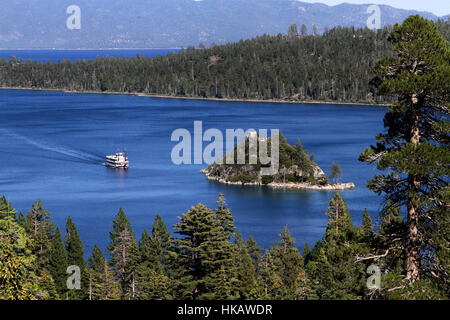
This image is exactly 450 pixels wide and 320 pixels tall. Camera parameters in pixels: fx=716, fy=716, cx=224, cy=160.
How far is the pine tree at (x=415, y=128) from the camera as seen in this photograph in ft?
49.4

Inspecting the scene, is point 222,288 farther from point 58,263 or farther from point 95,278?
point 58,263

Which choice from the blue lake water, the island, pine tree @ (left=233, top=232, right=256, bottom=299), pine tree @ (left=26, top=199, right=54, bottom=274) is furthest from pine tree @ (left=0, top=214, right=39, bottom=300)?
the island

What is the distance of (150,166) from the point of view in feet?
277

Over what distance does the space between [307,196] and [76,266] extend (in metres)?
35.4

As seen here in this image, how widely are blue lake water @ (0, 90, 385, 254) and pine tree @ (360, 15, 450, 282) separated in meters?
33.1

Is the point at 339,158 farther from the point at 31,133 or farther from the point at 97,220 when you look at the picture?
the point at 31,133

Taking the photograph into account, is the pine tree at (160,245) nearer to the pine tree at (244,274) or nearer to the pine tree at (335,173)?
the pine tree at (244,274)

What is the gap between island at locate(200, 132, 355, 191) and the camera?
7306cm

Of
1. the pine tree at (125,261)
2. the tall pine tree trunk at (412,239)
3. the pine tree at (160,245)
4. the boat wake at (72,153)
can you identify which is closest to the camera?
the tall pine tree trunk at (412,239)

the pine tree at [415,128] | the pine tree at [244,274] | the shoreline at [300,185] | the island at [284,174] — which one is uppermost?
the pine tree at [415,128]

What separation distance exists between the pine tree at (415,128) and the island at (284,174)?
56.0 metres

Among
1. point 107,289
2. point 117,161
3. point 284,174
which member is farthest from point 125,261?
point 117,161

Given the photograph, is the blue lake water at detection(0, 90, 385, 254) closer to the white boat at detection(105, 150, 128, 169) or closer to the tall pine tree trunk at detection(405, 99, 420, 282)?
the white boat at detection(105, 150, 128, 169)

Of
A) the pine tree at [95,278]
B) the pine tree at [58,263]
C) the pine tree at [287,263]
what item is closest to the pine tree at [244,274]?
the pine tree at [287,263]
